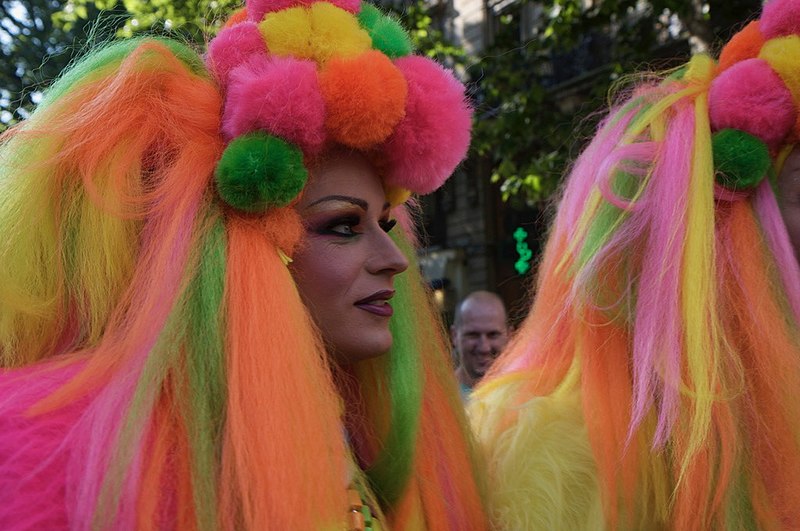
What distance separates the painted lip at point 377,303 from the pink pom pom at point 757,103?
89 cm

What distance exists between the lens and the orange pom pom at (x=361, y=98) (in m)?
1.68

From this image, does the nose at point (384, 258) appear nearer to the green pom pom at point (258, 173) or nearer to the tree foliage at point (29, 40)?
the green pom pom at point (258, 173)

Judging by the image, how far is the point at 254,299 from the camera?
60.1 inches

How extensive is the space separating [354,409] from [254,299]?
569mm

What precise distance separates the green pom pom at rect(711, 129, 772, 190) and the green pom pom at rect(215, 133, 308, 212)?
3.21ft

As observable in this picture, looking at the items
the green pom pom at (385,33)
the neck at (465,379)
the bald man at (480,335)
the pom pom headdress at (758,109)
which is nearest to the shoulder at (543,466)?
the pom pom headdress at (758,109)

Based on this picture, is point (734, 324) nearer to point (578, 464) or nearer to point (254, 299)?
point (578, 464)

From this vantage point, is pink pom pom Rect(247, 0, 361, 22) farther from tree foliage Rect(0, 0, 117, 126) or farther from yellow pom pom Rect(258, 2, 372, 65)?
tree foliage Rect(0, 0, 117, 126)

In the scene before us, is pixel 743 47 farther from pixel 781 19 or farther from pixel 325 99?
pixel 325 99

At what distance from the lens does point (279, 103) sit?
63.4 inches

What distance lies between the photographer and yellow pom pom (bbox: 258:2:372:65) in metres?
1.72

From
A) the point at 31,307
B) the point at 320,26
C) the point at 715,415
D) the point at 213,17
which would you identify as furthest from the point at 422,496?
the point at 213,17

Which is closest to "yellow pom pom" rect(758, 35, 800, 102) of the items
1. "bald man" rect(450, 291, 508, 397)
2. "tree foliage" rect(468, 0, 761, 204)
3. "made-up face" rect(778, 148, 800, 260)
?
"made-up face" rect(778, 148, 800, 260)

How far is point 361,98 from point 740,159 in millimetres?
883
